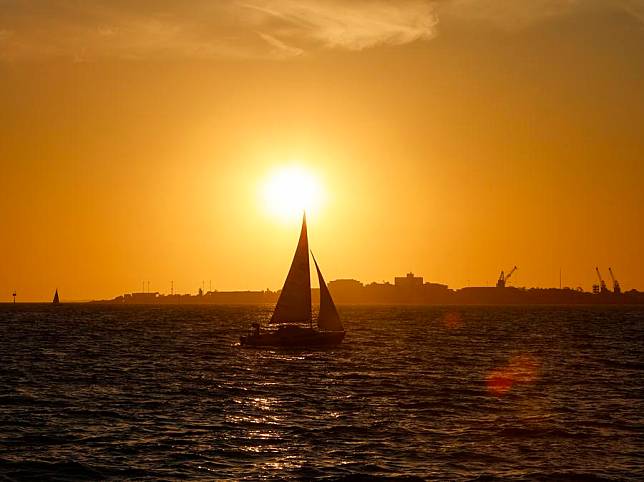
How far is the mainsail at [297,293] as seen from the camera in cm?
8856

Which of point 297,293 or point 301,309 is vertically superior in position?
point 297,293

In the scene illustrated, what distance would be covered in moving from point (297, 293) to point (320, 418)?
44.5m

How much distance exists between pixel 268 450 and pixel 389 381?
90.1 feet

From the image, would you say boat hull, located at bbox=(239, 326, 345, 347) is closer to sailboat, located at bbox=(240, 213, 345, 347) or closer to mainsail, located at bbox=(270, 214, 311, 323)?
sailboat, located at bbox=(240, 213, 345, 347)

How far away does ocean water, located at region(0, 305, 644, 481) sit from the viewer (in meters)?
32.9

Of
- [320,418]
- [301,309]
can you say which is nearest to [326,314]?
[301,309]

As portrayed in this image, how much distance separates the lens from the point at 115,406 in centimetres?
4769

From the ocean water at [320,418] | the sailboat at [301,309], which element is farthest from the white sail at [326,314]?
the ocean water at [320,418]

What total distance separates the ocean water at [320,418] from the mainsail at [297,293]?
637 centimetres

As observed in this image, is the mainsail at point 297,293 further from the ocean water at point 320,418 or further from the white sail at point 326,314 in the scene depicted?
the ocean water at point 320,418

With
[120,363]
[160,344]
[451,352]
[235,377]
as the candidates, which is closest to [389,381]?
[235,377]

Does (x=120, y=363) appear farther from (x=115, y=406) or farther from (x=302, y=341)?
(x=115, y=406)

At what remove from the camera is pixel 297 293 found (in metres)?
88.6

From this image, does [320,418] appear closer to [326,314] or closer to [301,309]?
[301,309]
